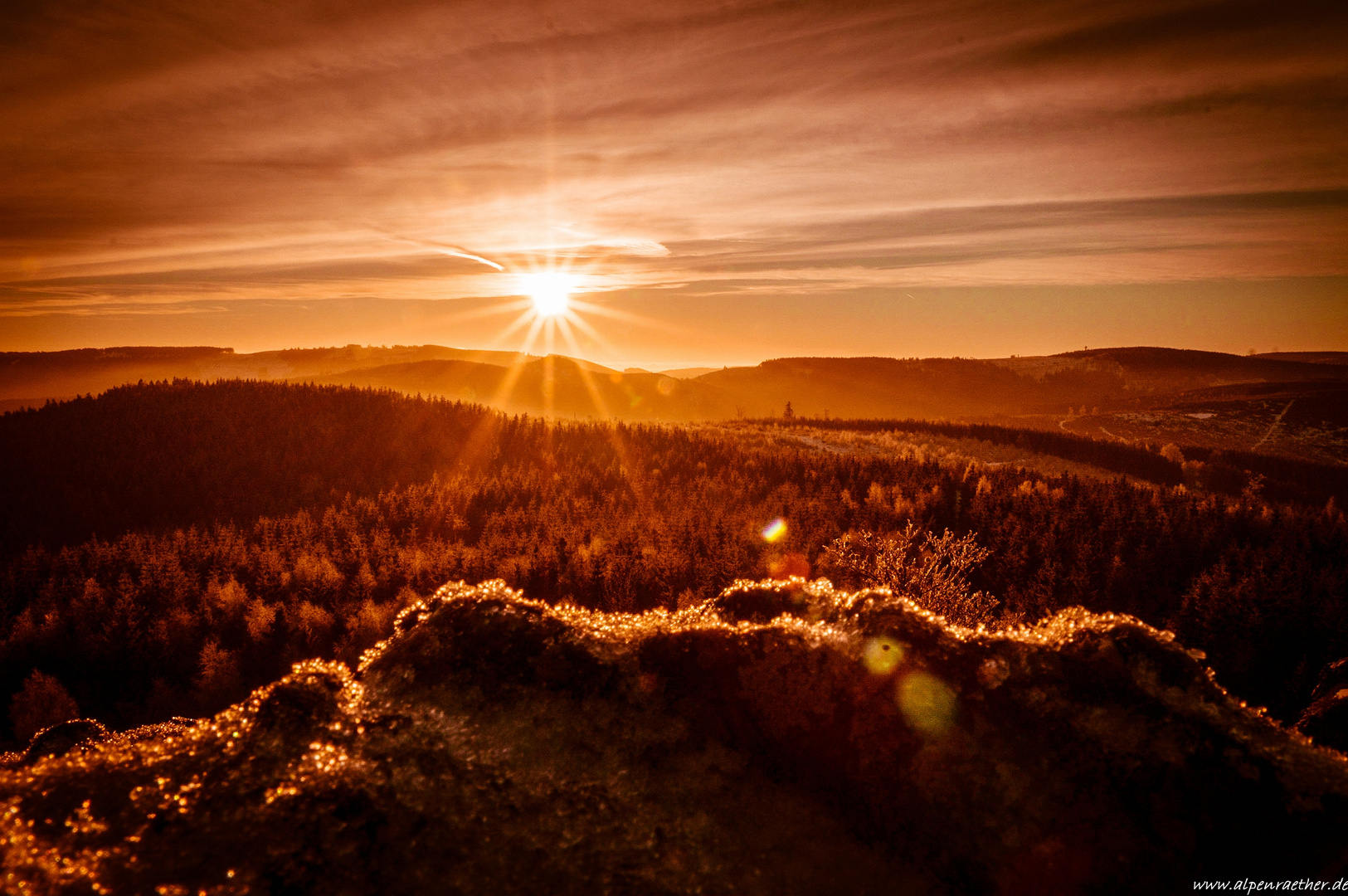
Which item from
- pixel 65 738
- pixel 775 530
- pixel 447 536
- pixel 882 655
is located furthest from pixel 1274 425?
pixel 65 738

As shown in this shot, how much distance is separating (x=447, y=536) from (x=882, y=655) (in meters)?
11.0

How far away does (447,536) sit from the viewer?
12219mm

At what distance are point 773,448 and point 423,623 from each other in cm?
2047

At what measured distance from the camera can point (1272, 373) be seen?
91938mm

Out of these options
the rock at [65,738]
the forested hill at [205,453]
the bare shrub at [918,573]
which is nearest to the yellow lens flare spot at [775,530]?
the bare shrub at [918,573]

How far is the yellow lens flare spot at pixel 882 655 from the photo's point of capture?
2.68 meters

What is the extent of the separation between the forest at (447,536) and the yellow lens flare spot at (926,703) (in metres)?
5.00

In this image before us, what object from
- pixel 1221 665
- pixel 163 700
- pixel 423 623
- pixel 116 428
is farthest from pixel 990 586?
pixel 116 428

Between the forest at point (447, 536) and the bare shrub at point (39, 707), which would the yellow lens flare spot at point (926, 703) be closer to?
the forest at point (447, 536)

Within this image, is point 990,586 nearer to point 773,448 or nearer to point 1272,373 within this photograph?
point 773,448

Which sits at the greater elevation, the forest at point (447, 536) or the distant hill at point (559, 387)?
the distant hill at point (559, 387)

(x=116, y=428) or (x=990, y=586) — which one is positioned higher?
(x=116, y=428)

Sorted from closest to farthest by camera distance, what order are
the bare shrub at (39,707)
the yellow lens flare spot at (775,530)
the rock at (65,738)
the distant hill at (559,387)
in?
the rock at (65,738), the bare shrub at (39,707), the yellow lens flare spot at (775,530), the distant hill at (559,387)

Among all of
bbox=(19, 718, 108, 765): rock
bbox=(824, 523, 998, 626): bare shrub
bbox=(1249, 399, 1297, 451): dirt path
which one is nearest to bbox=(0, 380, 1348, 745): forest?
bbox=(824, 523, 998, 626): bare shrub
